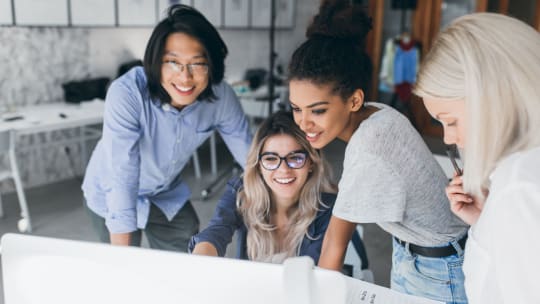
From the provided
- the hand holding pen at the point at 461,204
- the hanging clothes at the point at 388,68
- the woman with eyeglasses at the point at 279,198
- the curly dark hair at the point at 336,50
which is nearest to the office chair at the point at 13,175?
the woman with eyeglasses at the point at 279,198

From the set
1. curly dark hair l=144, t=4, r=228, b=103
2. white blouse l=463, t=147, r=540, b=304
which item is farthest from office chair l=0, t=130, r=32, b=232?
white blouse l=463, t=147, r=540, b=304

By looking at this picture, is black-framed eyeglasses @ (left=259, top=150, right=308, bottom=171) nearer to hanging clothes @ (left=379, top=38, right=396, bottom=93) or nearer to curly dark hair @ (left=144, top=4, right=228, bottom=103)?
curly dark hair @ (left=144, top=4, right=228, bottom=103)

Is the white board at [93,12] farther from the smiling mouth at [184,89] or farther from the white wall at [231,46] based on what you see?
the smiling mouth at [184,89]

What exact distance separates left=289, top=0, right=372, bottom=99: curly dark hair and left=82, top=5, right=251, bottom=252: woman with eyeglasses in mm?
330

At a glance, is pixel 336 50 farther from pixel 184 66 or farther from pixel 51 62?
pixel 51 62

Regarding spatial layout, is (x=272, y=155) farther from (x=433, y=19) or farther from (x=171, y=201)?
(x=433, y=19)

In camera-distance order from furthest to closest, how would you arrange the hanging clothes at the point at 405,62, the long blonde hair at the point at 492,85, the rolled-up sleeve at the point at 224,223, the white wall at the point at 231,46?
the hanging clothes at the point at 405,62 → the white wall at the point at 231,46 → the rolled-up sleeve at the point at 224,223 → the long blonde hair at the point at 492,85

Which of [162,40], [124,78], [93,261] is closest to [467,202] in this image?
[93,261]

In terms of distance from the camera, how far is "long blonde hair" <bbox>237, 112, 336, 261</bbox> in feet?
4.23

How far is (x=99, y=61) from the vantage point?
144 inches

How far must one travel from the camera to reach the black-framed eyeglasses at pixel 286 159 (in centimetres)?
129

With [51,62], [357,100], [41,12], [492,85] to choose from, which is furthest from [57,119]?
[492,85]

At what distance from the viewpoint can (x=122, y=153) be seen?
51.4 inches

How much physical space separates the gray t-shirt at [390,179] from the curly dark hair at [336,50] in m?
0.09
